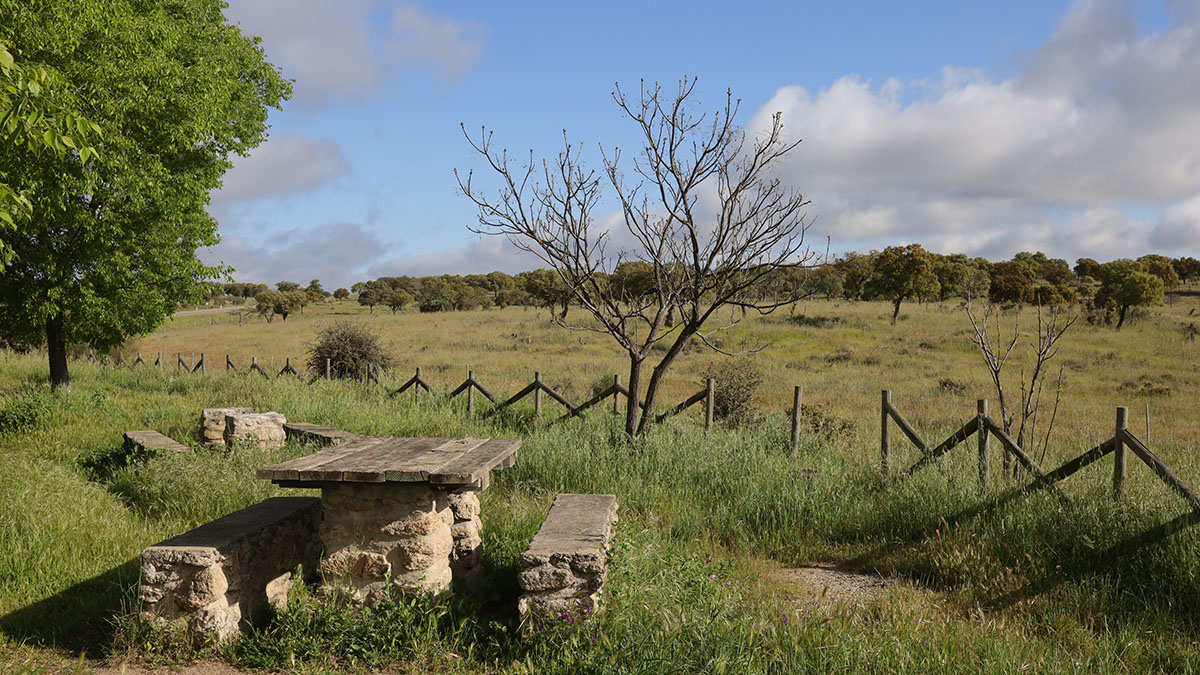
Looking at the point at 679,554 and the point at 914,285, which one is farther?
the point at 914,285

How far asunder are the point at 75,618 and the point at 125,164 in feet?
29.0

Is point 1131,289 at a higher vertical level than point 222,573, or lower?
higher

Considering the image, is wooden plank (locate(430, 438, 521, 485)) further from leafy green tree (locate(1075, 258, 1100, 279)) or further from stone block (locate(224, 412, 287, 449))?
leafy green tree (locate(1075, 258, 1100, 279))

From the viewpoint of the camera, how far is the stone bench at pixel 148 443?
9.69m

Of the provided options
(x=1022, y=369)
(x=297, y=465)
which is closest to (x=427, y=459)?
(x=297, y=465)

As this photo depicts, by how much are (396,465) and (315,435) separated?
19.8ft

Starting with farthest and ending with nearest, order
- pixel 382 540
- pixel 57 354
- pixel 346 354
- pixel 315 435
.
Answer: pixel 346 354 < pixel 57 354 < pixel 315 435 < pixel 382 540

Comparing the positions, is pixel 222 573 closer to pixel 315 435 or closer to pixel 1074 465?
pixel 315 435

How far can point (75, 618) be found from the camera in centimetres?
532

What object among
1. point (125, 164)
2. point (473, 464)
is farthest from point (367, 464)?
point (125, 164)

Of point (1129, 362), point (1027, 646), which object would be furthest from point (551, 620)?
point (1129, 362)

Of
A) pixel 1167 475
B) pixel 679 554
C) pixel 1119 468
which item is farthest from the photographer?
pixel 1119 468

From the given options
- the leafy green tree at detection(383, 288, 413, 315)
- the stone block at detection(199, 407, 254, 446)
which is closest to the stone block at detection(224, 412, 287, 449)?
the stone block at detection(199, 407, 254, 446)

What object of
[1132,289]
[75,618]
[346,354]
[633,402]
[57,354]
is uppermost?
[1132,289]
